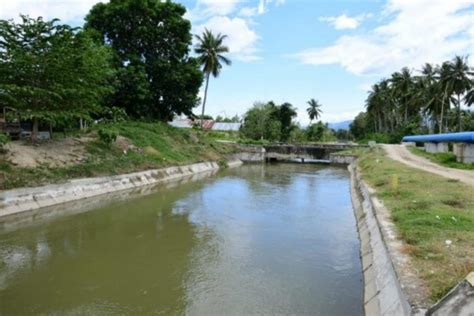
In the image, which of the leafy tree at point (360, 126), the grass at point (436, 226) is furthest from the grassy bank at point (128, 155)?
the leafy tree at point (360, 126)

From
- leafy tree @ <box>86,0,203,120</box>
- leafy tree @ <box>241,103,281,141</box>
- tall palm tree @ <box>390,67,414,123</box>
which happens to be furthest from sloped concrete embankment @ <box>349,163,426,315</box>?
tall palm tree @ <box>390,67,414,123</box>

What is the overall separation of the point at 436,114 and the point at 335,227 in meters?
50.1

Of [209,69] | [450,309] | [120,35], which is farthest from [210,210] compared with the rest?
[209,69]

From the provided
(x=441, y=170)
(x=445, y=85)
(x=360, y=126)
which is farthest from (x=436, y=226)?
(x=360, y=126)

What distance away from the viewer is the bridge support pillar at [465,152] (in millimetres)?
24970

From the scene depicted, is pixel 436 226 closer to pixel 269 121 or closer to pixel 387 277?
pixel 387 277

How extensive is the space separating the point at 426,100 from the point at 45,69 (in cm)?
5763

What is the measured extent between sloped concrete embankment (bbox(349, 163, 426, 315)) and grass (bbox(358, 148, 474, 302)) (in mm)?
230

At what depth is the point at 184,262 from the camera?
36.2ft

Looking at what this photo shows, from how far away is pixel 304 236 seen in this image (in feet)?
45.4

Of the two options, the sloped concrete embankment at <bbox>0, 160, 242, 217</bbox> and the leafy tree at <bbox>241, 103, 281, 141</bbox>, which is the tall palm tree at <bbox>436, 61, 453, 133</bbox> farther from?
the sloped concrete embankment at <bbox>0, 160, 242, 217</bbox>

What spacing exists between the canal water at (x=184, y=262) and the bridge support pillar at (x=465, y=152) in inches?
455

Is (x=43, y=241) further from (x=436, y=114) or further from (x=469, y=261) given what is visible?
(x=436, y=114)

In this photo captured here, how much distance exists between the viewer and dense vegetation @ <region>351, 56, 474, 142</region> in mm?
51844
